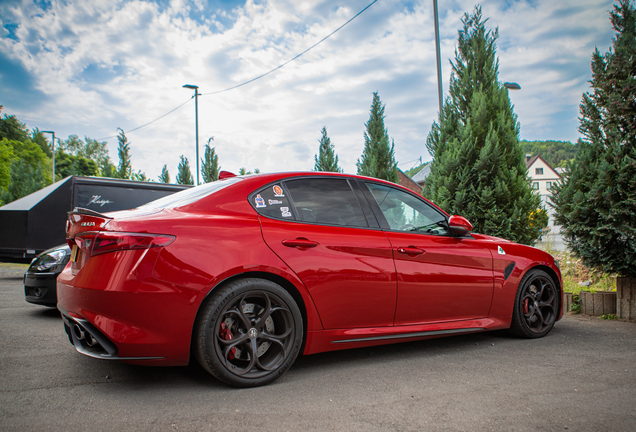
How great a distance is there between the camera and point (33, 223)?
8.56m

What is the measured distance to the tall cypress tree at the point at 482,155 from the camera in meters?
6.77

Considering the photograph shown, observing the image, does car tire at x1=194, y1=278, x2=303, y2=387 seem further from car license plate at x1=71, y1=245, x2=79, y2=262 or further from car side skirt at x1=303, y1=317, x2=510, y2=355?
car license plate at x1=71, y1=245, x2=79, y2=262

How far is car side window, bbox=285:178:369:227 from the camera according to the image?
10.3 feet

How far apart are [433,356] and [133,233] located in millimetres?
2568

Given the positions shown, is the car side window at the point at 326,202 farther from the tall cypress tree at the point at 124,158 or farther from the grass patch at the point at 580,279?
the tall cypress tree at the point at 124,158

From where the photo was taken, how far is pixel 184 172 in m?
26.9

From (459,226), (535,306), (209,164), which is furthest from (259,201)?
(209,164)

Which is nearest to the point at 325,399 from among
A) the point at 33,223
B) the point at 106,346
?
the point at 106,346

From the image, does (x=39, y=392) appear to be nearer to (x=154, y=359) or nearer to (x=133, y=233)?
(x=154, y=359)

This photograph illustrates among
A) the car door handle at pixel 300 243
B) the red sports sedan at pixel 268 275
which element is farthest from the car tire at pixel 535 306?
the car door handle at pixel 300 243

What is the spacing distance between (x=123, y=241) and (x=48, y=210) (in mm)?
7612

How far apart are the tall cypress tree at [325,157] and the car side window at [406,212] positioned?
14.4 metres

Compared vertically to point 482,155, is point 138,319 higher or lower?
lower

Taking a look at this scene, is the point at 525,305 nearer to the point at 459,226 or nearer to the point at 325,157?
the point at 459,226
